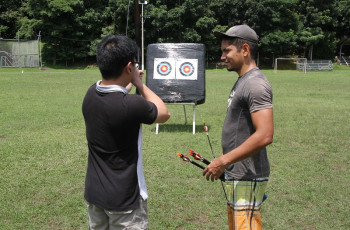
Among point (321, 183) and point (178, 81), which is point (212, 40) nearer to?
point (178, 81)

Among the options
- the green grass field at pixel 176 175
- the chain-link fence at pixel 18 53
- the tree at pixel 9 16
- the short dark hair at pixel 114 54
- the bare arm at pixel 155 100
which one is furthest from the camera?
the tree at pixel 9 16

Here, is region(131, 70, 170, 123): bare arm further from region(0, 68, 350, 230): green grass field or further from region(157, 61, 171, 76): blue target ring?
region(157, 61, 171, 76): blue target ring

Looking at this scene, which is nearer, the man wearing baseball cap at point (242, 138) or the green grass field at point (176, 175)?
the man wearing baseball cap at point (242, 138)

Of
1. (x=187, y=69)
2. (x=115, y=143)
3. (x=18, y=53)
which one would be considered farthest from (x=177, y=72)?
(x=18, y=53)

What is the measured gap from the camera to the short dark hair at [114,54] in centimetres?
170

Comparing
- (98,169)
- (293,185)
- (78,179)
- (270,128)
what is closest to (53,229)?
(78,179)

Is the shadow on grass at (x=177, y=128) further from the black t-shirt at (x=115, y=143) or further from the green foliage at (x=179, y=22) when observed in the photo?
the green foliage at (x=179, y=22)

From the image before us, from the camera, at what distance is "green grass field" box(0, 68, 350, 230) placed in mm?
3281

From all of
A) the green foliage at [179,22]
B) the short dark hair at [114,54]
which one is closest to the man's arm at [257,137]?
the short dark hair at [114,54]

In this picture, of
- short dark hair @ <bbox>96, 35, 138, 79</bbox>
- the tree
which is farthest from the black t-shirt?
the tree

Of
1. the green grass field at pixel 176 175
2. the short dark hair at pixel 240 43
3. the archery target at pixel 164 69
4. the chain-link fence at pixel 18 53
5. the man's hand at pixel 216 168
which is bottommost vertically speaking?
the green grass field at pixel 176 175

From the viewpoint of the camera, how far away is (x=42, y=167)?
184 inches

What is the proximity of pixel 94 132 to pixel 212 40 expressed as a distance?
3697 centimetres

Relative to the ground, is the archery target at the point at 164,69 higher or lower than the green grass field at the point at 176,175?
higher
